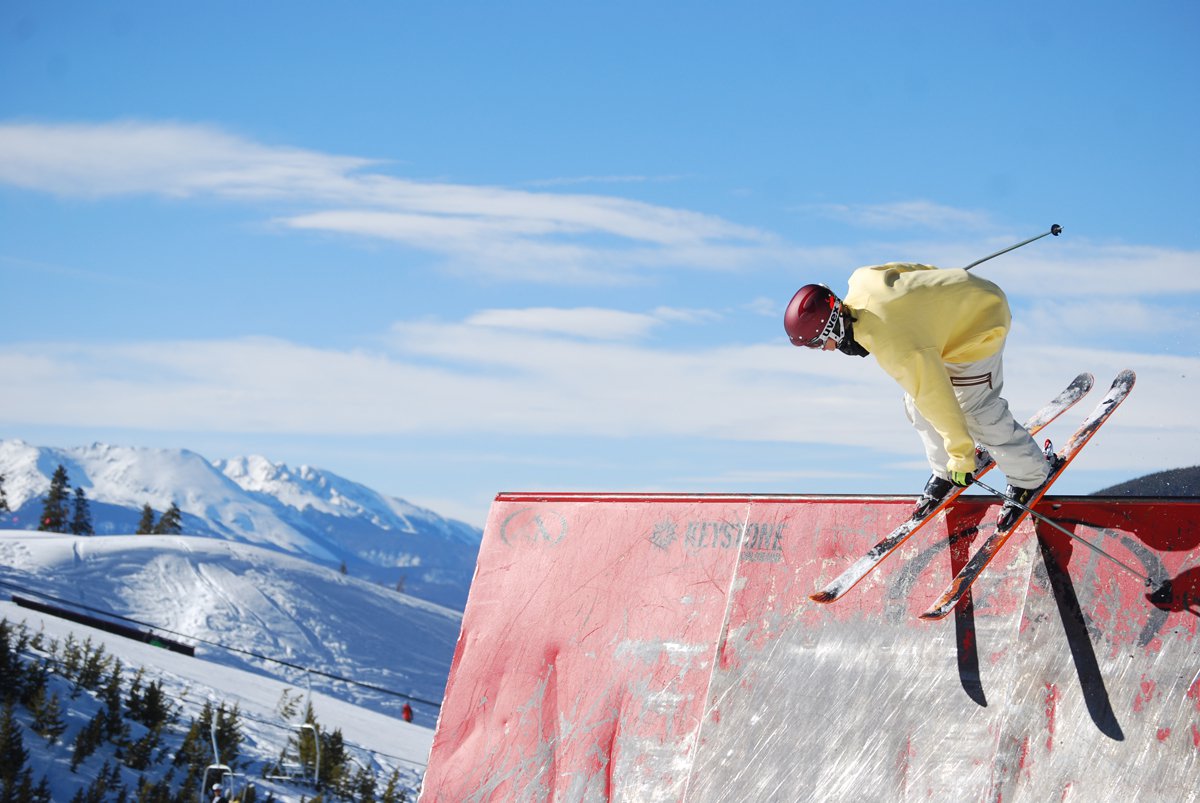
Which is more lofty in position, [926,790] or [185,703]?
[926,790]

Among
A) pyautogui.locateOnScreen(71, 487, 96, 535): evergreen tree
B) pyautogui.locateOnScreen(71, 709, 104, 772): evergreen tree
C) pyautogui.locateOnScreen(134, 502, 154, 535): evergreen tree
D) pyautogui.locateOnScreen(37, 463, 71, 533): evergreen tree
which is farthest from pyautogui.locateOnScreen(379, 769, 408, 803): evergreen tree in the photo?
pyautogui.locateOnScreen(134, 502, 154, 535): evergreen tree

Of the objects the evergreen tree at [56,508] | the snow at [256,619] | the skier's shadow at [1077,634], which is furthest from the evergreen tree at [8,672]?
the evergreen tree at [56,508]

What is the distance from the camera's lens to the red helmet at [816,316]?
16.8 ft

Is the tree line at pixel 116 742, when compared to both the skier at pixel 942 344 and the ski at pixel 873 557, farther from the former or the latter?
the skier at pixel 942 344

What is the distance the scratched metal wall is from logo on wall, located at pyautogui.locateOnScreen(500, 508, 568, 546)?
0.02 m

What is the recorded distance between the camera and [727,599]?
596 cm

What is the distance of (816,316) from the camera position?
5125 millimetres

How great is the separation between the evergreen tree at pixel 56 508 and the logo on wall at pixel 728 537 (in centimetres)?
6576

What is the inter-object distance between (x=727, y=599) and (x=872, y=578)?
2.62 ft

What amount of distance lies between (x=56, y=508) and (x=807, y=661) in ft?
234

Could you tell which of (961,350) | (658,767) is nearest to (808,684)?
(658,767)

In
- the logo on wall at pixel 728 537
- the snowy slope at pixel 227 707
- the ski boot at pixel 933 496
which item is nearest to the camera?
the ski boot at pixel 933 496

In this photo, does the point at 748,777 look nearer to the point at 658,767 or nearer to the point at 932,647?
the point at 658,767

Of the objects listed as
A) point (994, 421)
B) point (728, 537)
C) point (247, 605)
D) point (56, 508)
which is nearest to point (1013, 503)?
point (994, 421)
